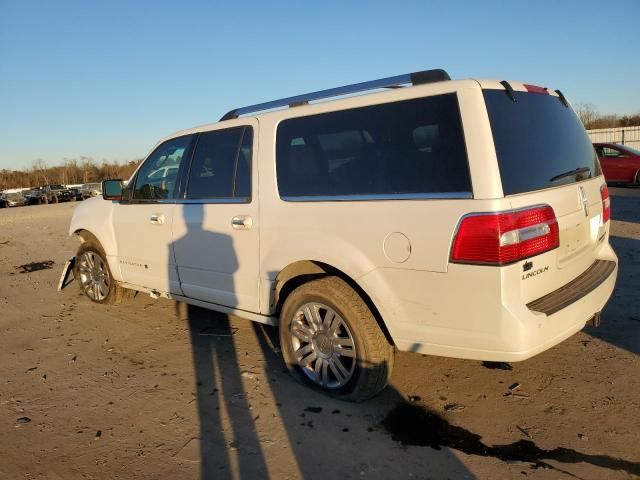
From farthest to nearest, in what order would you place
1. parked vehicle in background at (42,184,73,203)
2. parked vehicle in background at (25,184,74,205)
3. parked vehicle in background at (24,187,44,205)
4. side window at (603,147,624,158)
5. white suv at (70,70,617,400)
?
parked vehicle in background at (42,184,73,203)
parked vehicle in background at (25,184,74,205)
parked vehicle in background at (24,187,44,205)
side window at (603,147,624,158)
white suv at (70,70,617,400)

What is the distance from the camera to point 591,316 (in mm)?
3074

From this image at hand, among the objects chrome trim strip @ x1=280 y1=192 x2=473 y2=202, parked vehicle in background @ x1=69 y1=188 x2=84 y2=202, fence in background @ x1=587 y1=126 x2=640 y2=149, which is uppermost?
fence in background @ x1=587 y1=126 x2=640 y2=149

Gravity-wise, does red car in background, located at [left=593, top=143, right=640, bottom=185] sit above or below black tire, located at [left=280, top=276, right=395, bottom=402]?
above

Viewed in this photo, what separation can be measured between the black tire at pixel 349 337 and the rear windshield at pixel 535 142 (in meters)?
1.21

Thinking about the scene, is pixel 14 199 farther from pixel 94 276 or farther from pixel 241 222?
pixel 241 222

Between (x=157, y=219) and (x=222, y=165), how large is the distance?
98cm

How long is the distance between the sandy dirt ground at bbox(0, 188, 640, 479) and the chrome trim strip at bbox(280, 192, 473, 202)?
142 centimetres

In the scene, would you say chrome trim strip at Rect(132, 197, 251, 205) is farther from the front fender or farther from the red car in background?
the red car in background

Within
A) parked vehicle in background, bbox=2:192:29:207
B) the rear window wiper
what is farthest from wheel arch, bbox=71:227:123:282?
parked vehicle in background, bbox=2:192:29:207

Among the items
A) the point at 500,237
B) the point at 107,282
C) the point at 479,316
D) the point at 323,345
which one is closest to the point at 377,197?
the point at 500,237

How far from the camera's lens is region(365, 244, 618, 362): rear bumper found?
2.57m

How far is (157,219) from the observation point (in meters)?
4.53

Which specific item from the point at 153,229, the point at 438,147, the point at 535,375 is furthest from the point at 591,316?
the point at 153,229

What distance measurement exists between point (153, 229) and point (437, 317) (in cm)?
301
